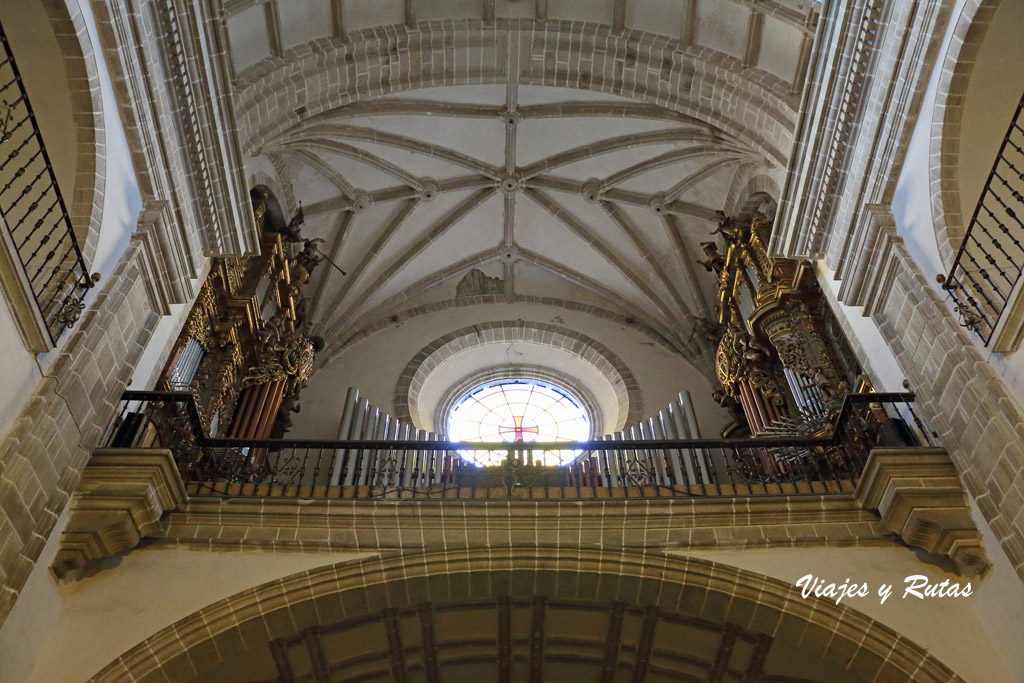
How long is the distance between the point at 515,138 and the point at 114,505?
8.74m

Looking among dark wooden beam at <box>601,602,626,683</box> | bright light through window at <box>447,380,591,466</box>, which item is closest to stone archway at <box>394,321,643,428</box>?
bright light through window at <box>447,380,591,466</box>

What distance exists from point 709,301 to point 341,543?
9.27 metres

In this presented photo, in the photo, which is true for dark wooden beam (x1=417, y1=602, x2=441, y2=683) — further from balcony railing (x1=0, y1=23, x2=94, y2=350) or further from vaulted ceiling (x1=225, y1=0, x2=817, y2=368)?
vaulted ceiling (x1=225, y1=0, x2=817, y2=368)

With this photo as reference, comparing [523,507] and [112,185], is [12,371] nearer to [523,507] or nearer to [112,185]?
[112,185]

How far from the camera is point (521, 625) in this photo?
7.27 m

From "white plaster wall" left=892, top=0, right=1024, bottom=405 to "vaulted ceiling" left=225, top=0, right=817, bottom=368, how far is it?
2.56m

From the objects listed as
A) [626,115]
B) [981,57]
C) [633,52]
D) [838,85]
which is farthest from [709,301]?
[981,57]

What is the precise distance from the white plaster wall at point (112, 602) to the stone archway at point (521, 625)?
127 millimetres

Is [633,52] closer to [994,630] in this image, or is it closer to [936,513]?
[936,513]

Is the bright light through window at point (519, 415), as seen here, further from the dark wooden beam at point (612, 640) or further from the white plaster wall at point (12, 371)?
the white plaster wall at point (12, 371)

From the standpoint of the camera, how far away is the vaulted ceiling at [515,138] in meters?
9.80

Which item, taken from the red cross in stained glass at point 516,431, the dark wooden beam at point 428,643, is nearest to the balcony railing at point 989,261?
the dark wooden beam at point 428,643

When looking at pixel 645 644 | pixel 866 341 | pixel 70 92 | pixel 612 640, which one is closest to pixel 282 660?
pixel 612 640

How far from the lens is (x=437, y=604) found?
Result: 23.2 feet
